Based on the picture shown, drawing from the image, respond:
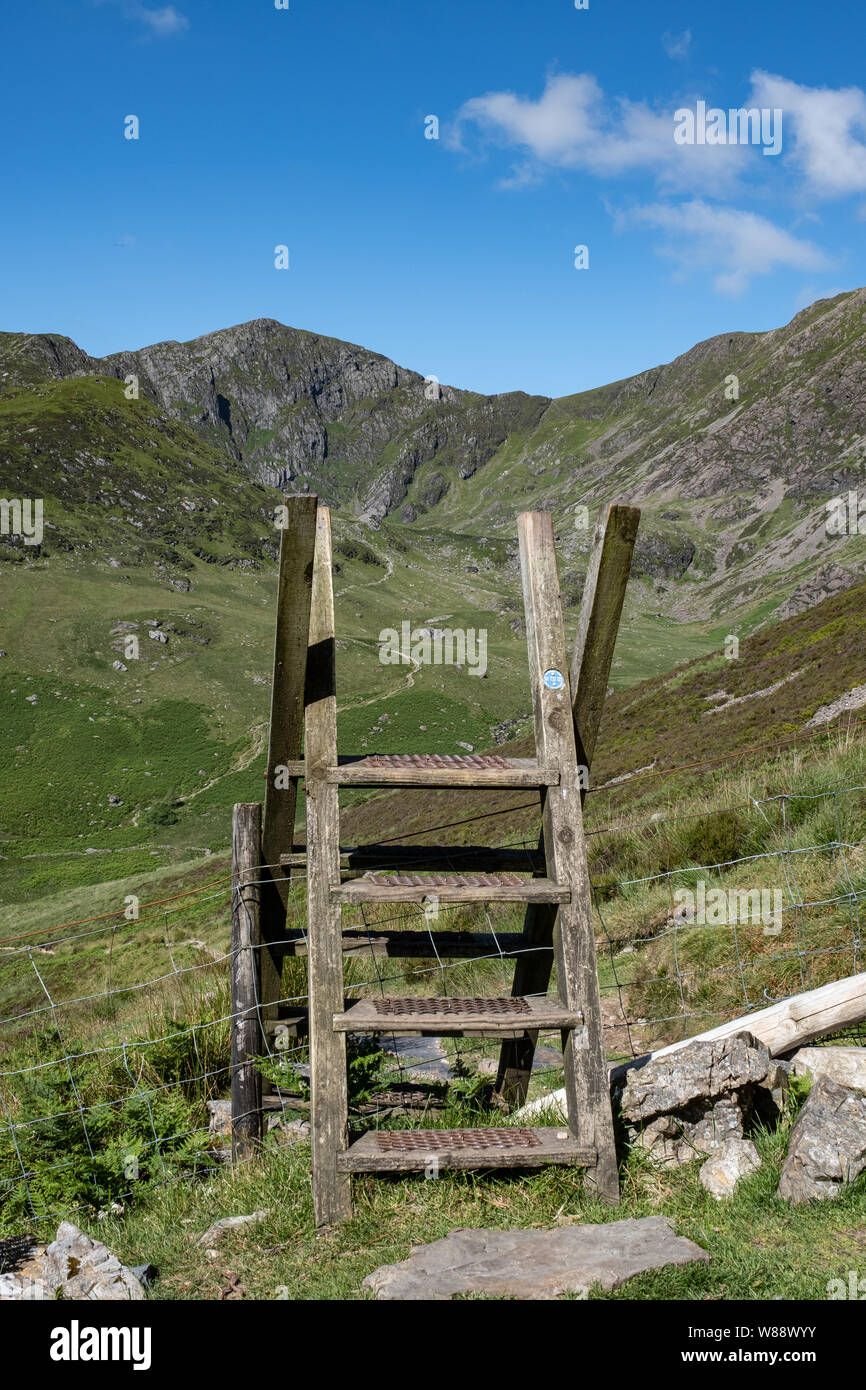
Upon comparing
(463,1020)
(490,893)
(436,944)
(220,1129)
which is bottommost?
(220,1129)

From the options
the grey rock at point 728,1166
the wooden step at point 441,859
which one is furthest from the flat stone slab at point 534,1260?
→ the wooden step at point 441,859

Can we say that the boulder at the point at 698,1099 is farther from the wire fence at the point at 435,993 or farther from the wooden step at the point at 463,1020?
the wire fence at the point at 435,993

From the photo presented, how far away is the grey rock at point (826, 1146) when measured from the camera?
4.01m

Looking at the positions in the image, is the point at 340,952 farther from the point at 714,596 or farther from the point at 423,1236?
the point at 714,596

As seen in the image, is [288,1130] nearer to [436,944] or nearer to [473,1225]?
[436,944]

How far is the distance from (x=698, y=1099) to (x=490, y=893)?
158 cm

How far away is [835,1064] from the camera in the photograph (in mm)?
4926

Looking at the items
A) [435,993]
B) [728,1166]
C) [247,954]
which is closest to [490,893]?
[728,1166]

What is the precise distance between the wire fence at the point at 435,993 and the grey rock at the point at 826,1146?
153 centimetres

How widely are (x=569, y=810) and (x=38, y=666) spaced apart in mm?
67740

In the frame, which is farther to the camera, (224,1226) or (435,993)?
(435,993)

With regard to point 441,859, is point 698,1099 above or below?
below

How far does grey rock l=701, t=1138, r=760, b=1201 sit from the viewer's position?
4.29 meters
